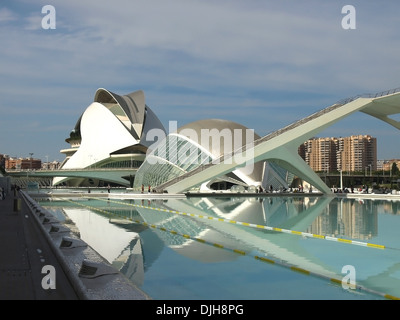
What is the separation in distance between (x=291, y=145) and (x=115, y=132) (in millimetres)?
38922

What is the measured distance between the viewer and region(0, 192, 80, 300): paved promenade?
4.62 m

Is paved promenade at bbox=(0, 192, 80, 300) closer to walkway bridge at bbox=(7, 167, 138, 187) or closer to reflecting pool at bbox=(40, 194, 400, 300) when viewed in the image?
reflecting pool at bbox=(40, 194, 400, 300)

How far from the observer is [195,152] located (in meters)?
34.8

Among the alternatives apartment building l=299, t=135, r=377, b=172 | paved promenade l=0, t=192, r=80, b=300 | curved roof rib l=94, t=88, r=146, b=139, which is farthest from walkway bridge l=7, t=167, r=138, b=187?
apartment building l=299, t=135, r=377, b=172

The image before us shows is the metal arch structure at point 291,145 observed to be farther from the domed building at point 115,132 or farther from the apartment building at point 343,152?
the apartment building at point 343,152

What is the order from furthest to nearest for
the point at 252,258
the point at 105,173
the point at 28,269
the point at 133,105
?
the point at 133,105 < the point at 105,173 < the point at 252,258 < the point at 28,269

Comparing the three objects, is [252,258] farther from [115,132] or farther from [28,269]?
[115,132]

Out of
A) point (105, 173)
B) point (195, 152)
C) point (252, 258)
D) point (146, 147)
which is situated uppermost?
point (146, 147)

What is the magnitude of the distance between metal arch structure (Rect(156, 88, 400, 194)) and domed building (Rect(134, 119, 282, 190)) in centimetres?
301

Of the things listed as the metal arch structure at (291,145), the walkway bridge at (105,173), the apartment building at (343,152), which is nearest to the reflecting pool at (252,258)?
the metal arch structure at (291,145)

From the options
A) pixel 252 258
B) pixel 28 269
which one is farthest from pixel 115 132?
pixel 28 269

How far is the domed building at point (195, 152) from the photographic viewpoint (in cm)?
3447
